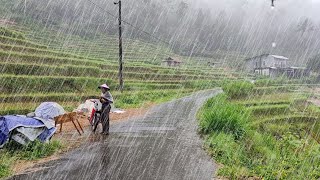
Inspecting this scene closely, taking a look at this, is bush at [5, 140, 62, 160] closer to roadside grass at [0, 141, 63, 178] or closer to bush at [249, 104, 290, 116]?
roadside grass at [0, 141, 63, 178]

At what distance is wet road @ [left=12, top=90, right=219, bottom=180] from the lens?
7227mm

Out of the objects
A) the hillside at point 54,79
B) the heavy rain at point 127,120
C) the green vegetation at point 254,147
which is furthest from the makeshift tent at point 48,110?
the hillside at point 54,79

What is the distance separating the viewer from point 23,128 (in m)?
8.87

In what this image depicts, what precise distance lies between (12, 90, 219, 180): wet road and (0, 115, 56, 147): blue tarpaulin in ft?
3.31

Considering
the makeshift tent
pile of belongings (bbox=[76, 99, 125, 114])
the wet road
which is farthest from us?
pile of belongings (bbox=[76, 99, 125, 114])

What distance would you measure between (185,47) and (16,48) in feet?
249

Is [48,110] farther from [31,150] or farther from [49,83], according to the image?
[49,83]

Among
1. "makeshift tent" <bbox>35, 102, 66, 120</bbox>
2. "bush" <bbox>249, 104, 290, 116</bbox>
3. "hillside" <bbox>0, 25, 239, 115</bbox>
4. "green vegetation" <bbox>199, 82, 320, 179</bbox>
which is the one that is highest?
"green vegetation" <bbox>199, 82, 320, 179</bbox>

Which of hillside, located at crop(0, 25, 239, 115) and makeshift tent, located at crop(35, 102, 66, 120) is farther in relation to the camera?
hillside, located at crop(0, 25, 239, 115)

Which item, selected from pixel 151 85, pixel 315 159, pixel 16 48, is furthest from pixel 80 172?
pixel 151 85

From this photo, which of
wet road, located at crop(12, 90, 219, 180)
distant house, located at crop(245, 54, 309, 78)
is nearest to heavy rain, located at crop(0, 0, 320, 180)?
wet road, located at crop(12, 90, 219, 180)

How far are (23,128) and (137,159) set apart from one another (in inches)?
118

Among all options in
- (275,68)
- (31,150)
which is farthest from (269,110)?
(275,68)

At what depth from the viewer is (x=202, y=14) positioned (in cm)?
14150
